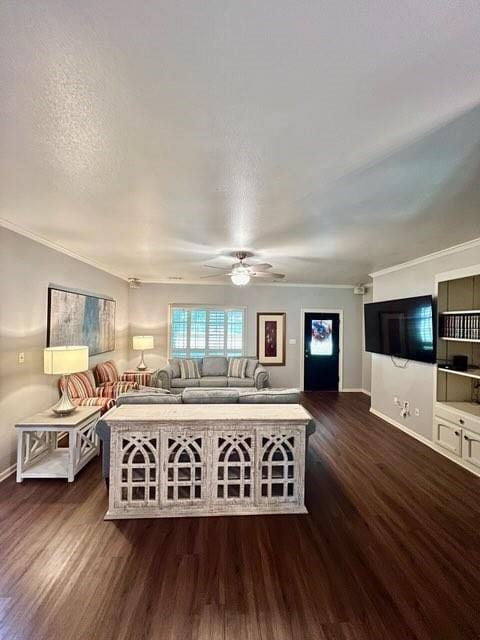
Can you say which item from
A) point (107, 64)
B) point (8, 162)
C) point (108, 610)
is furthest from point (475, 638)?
point (8, 162)

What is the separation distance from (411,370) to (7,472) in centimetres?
526

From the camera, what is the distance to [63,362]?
323 centimetres

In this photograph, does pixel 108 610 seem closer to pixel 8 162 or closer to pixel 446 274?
pixel 8 162

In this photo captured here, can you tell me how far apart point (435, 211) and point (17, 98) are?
2936 mm

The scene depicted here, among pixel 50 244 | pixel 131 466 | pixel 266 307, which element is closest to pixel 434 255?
pixel 266 307

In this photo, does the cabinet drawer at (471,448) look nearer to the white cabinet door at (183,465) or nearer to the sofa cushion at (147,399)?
the white cabinet door at (183,465)

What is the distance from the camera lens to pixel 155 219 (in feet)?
9.57

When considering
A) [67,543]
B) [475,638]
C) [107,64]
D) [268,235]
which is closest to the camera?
[107,64]

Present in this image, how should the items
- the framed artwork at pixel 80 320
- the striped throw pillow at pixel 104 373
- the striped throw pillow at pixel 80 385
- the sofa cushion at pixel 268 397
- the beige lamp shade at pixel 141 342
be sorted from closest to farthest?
the sofa cushion at pixel 268 397, the framed artwork at pixel 80 320, the striped throw pillow at pixel 80 385, the striped throw pillow at pixel 104 373, the beige lamp shade at pixel 141 342

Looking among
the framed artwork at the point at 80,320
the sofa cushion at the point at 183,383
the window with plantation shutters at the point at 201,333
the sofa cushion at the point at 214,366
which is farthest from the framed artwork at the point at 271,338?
the framed artwork at the point at 80,320

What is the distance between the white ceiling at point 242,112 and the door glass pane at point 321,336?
15.4 ft

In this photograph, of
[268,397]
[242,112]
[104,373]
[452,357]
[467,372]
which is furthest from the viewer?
[104,373]

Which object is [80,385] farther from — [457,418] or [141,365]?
[457,418]

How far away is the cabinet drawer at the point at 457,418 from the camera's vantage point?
135 inches
